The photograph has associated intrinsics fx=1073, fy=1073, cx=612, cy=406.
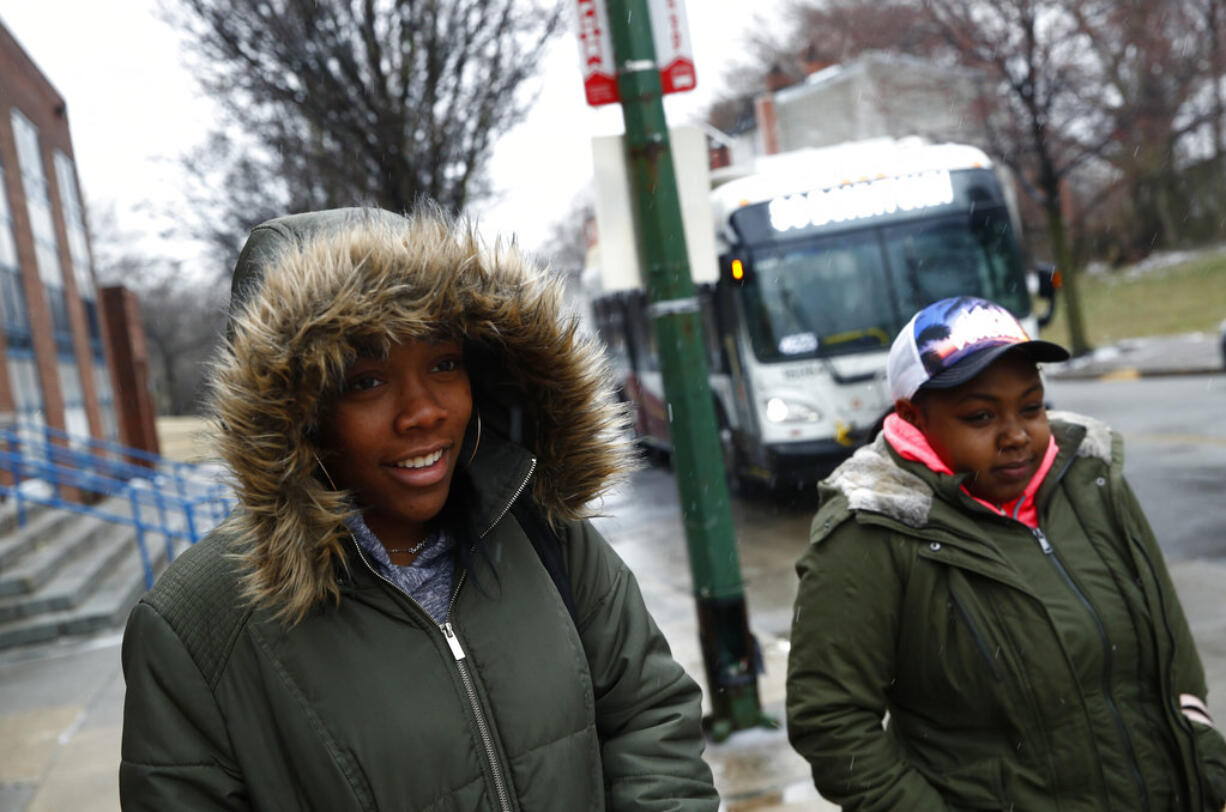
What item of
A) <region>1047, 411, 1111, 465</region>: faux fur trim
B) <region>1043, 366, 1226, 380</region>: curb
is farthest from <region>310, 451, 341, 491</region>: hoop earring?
<region>1043, 366, 1226, 380</region>: curb

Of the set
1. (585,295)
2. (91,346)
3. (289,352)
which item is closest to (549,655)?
(289,352)

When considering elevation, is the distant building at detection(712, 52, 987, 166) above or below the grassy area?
above

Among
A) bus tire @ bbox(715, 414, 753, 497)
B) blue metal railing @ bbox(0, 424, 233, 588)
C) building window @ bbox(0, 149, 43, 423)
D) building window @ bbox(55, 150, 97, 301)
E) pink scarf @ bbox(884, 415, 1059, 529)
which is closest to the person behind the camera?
pink scarf @ bbox(884, 415, 1059, 529)

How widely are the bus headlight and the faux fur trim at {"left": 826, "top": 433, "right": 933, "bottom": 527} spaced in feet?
26.6

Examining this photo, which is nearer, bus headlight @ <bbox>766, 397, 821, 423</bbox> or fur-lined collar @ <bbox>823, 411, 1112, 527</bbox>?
fur-lined collar @ <bbox>823, 411, 1112, 527</bbox>

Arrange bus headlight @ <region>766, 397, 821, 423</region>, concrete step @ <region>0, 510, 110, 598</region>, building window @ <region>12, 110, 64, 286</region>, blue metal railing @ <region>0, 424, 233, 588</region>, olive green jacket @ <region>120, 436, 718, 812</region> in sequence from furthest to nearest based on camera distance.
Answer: building window @ <region>12, 110, 64, 286</region>, bus headlight @ <region>766, 397, 821, 423</region>, blue metal railing @ <region>0, 424, 233, 588</region>, concrete step @ <region>0, 510, 110, 598</region>, olive green jacket @ <region>120, 436, 718, 812</region>

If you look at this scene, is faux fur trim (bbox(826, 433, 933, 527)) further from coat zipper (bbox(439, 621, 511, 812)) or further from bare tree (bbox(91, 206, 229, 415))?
bare tree (bbox(91, 206, 229, 415))

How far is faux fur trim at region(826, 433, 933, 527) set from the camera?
2027 mm

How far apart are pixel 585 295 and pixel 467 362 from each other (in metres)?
17.8

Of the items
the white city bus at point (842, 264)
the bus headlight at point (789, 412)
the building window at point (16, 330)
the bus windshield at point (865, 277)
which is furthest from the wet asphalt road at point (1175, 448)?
the building window at point (16, 330)

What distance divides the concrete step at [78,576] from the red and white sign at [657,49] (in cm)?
626

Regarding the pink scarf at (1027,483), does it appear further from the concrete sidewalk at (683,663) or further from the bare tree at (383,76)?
the bare tree at (383,76)

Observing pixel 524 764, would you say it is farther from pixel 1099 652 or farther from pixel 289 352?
pixel 1099 652

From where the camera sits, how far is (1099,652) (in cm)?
197
